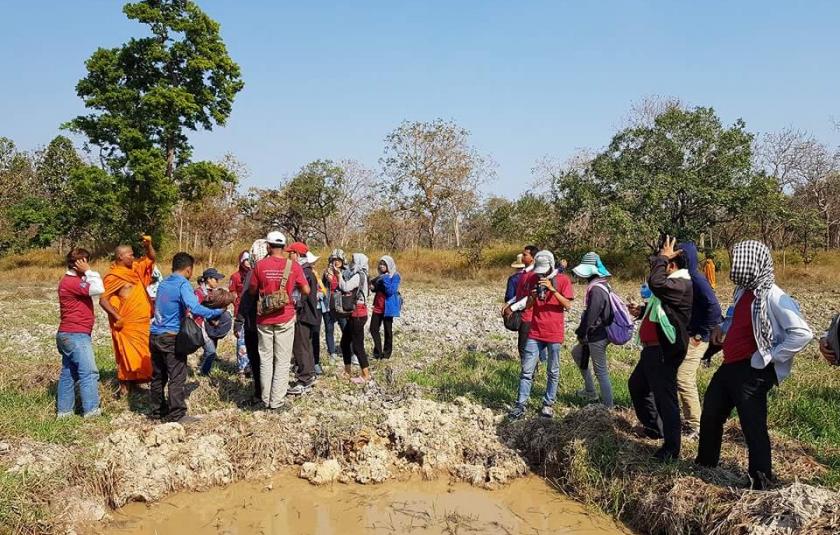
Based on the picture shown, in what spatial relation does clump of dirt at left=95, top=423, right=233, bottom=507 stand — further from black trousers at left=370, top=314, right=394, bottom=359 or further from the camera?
black trousers at left=370, top=314, right=394, bottom=359

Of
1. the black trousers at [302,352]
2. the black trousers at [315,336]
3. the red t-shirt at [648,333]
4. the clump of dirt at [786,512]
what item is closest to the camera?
the clump of dirt at [786,512]

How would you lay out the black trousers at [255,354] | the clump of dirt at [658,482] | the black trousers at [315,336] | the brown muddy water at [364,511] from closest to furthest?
the clump of dirt at [658,482] < the brown muddy water at [364,511] < the black trousers at [255,354] < the black trousers at [315,336]

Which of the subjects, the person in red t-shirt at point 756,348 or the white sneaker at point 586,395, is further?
the white sneaker at point 586,395

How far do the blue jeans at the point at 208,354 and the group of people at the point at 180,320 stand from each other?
0.01 m

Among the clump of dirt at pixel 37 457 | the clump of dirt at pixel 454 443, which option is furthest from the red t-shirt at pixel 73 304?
the clump of dirt at pixel 454 443

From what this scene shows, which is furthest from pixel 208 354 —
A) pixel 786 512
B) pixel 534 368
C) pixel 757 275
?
pixel 786 512

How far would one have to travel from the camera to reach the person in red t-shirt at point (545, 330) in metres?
5.86

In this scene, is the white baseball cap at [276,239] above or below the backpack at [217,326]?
above

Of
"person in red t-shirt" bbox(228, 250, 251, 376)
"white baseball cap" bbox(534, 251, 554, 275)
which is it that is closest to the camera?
"white baseball cap" bbox(534, 251, 554, 275)

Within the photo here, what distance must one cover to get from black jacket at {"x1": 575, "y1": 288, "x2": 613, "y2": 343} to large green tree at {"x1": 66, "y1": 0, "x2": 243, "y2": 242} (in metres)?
22.1

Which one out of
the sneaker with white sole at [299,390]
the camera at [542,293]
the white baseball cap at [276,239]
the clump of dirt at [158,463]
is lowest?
the clump of dirt at [158,463]

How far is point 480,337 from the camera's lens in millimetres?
10633

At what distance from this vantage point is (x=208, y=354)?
7375 mm

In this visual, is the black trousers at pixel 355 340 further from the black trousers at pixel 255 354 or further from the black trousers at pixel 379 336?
the black trousers at pixel 255 354
